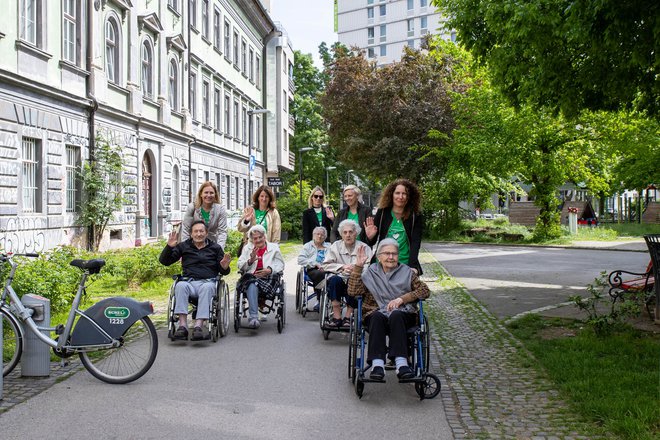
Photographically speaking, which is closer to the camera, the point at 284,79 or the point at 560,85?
the point at 560,85

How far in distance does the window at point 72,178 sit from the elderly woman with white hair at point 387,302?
15.1 metres

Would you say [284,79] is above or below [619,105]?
above

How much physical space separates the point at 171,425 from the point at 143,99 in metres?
21.6

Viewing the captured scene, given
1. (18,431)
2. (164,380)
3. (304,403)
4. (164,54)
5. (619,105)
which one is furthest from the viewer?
(164,54)

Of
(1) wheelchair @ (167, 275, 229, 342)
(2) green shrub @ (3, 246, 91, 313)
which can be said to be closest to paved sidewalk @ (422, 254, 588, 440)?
(1) wheelchair @ (167, 275, 229, 342)

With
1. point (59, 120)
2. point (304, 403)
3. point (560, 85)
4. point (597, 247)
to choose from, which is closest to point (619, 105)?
point (560, 85)

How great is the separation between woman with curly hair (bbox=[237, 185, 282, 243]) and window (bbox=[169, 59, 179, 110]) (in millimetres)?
19221

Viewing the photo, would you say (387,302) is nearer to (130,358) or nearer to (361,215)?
(130,358)

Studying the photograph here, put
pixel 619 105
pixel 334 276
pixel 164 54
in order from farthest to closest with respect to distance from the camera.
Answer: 1. pixel 164 54
2. pixel 619 105
3. pixel 334 276

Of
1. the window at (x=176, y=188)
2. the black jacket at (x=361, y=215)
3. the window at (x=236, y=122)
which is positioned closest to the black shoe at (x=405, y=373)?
the black jacket at (x=361, y=215)

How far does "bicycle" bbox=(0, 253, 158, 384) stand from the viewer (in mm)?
6043

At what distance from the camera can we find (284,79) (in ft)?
161

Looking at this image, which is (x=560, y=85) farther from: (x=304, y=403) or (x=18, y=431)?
(x=18, y=431)

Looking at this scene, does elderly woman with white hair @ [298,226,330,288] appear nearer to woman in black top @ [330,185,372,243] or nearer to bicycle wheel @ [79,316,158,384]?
woman in black top @ [330,185,372,243]
